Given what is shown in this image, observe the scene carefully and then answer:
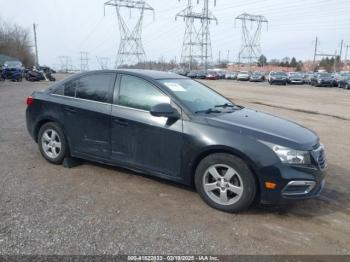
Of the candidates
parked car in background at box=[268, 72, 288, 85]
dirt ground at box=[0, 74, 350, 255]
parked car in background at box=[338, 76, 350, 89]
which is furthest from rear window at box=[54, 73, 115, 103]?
parked car in background at box=[268, 72, 288, 85]

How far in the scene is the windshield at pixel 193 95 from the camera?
481 cm

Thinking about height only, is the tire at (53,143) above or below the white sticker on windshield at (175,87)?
below

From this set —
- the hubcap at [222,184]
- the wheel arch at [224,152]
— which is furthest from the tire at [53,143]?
the hubcap at [222,184]

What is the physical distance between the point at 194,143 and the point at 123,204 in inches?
43.8

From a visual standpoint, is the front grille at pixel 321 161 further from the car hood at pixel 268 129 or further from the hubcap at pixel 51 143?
the hubcap at pixel 51 143

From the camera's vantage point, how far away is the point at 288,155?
159 inches

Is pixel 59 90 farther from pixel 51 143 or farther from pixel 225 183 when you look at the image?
pixel 225 183

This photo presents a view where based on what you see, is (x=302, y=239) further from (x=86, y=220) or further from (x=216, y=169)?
(x=86, y=220)

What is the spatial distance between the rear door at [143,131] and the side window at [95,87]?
0.20 metres

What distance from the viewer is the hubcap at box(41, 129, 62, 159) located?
18.8 ft

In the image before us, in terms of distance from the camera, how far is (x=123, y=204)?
4.38 meters

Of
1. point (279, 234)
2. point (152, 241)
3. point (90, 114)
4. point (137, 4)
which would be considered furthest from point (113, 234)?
point (137, 4)

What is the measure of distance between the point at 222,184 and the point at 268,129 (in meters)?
0.86

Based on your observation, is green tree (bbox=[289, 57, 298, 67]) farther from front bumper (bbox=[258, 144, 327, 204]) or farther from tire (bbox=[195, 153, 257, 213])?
tire (bbox=[195, 153, 257, 213])
